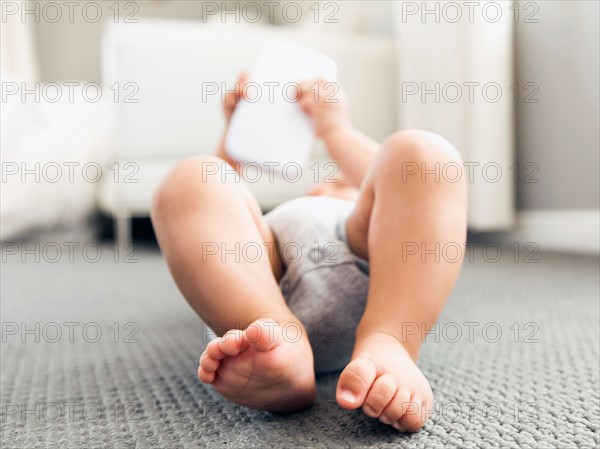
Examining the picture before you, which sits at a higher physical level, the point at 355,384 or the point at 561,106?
the point at 561,106

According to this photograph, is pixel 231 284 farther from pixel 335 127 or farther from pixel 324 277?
pixel 335 127

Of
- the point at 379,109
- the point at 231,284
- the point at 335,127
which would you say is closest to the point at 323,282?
the point at 231,284

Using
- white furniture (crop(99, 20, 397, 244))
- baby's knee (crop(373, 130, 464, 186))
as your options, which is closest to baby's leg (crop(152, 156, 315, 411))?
baby's knee (crop(373, 130, 464, 186))

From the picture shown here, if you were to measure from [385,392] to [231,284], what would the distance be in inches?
5.6

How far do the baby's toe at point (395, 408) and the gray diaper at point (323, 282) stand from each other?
0.49 feet

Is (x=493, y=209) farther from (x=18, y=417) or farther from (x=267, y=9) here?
(x=267, y=9)

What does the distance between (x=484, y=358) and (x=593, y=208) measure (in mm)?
924

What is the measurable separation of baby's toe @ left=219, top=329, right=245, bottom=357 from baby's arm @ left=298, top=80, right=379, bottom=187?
1.23 ft

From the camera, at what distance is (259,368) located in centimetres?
40

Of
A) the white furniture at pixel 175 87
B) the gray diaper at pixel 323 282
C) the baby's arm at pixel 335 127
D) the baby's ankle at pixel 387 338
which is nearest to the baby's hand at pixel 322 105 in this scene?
the baby's arm at pixel 335 127

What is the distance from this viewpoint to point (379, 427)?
1.36 ft

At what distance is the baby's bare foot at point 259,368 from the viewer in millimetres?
388

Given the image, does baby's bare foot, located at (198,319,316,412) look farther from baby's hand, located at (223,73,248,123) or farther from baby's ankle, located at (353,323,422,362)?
baby's hand, located at (223,73,248,123)

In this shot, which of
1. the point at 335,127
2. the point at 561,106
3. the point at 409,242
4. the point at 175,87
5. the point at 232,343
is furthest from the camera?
the point at 175,87
